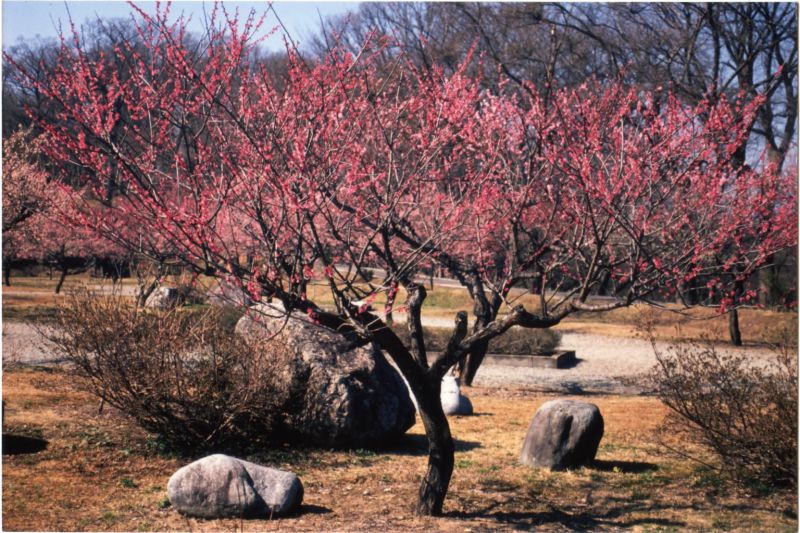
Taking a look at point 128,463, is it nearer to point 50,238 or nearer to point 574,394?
point 574,394

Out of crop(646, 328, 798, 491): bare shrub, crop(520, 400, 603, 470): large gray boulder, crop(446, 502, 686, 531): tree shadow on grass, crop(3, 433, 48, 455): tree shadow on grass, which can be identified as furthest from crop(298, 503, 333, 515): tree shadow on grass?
crop(646, 328, 798, 491): bare shrub

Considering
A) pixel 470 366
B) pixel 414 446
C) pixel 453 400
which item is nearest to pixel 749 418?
pixel 414 446

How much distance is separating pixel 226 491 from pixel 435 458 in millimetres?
1471

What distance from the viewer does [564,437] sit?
7.66m

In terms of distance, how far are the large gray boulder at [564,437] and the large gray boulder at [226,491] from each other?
2.79 m

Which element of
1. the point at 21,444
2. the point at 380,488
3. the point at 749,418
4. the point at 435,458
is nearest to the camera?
the point at 435,458

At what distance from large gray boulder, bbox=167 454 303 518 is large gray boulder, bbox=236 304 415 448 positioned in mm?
2134

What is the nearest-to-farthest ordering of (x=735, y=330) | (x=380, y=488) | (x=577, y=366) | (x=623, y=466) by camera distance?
1. (x=380, y=488)
2. (x=623, y=466)
3. (x=577, y=366)
4. (x=735, y=330)

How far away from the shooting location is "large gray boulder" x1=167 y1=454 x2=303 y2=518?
561 cm

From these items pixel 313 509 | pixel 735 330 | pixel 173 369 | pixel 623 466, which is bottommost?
pixel 623 466

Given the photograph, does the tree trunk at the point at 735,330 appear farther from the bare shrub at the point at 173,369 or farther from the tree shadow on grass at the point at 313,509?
the tree shadow on grass at the point at 313,509

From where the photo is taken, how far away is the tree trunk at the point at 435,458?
589 centimetres

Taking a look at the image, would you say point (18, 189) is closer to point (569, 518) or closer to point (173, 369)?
point (173, 369)

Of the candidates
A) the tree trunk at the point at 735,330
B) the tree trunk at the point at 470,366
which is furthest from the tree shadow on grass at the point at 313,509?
the tree trunk at the point at 735,330
